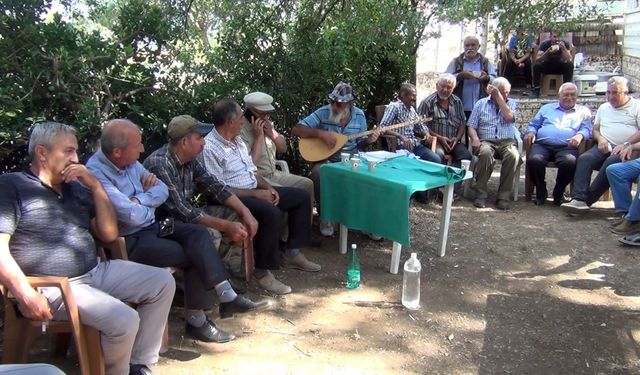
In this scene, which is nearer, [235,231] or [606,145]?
[235,231]

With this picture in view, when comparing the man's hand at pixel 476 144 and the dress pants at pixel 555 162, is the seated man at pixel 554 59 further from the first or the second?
the man's hand at pixel 476 144

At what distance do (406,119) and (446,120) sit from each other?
528mm

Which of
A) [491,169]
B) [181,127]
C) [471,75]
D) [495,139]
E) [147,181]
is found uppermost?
[471,75]

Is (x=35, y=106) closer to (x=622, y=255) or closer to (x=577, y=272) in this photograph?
(x=577, y=272)

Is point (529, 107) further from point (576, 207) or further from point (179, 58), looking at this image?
point (179, 58)

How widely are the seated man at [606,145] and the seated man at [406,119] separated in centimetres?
138

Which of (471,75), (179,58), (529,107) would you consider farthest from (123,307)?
(529,107)

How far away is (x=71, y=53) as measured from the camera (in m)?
3.74

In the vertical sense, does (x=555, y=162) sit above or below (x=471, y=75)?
below

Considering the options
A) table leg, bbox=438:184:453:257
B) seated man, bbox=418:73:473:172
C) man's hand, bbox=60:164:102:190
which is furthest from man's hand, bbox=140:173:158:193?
seated man, bbox=418:73:473:172

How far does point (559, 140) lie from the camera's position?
239 inches

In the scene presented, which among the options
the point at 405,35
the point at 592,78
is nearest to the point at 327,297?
the point at 405,35

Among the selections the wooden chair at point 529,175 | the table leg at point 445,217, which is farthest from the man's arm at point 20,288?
the wooden chair at point 529,175

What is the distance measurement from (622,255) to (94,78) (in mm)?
4169
